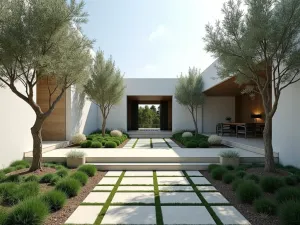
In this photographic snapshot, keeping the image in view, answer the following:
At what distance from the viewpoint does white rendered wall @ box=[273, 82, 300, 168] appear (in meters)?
5.84

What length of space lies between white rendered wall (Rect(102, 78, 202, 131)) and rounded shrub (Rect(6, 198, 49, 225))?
519 inches

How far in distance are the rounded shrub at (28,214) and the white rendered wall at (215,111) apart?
14.6 m

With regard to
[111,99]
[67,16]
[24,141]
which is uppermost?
[67,16]

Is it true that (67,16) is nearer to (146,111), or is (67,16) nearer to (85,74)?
(85,74)

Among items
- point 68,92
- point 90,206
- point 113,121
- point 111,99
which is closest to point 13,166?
point 90,206

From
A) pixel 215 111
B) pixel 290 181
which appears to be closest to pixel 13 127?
pixel 290 181

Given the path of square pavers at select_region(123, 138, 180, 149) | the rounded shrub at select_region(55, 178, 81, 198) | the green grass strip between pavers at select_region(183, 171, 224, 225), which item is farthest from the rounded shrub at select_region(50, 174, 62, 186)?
the path of square pavers at select_region(123, 138, 180, 149)

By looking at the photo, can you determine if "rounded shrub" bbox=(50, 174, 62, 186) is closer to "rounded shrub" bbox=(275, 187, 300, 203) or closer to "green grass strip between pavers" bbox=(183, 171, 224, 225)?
"green grass strip between pavers" bbox=(183, 171, 224, 225)

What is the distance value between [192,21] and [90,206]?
578cm

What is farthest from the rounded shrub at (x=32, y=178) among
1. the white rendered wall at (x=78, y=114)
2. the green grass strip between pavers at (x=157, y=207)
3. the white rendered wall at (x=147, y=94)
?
the white rendered wall at (x=147, y=94)

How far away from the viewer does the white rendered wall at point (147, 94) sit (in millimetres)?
16234

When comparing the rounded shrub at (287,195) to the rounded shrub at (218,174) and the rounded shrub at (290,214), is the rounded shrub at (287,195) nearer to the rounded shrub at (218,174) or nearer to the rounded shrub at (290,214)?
the rounded shrub at (290,214)

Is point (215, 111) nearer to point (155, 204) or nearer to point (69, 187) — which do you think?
point (155, 204)

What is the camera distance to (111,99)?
12.7 metres
